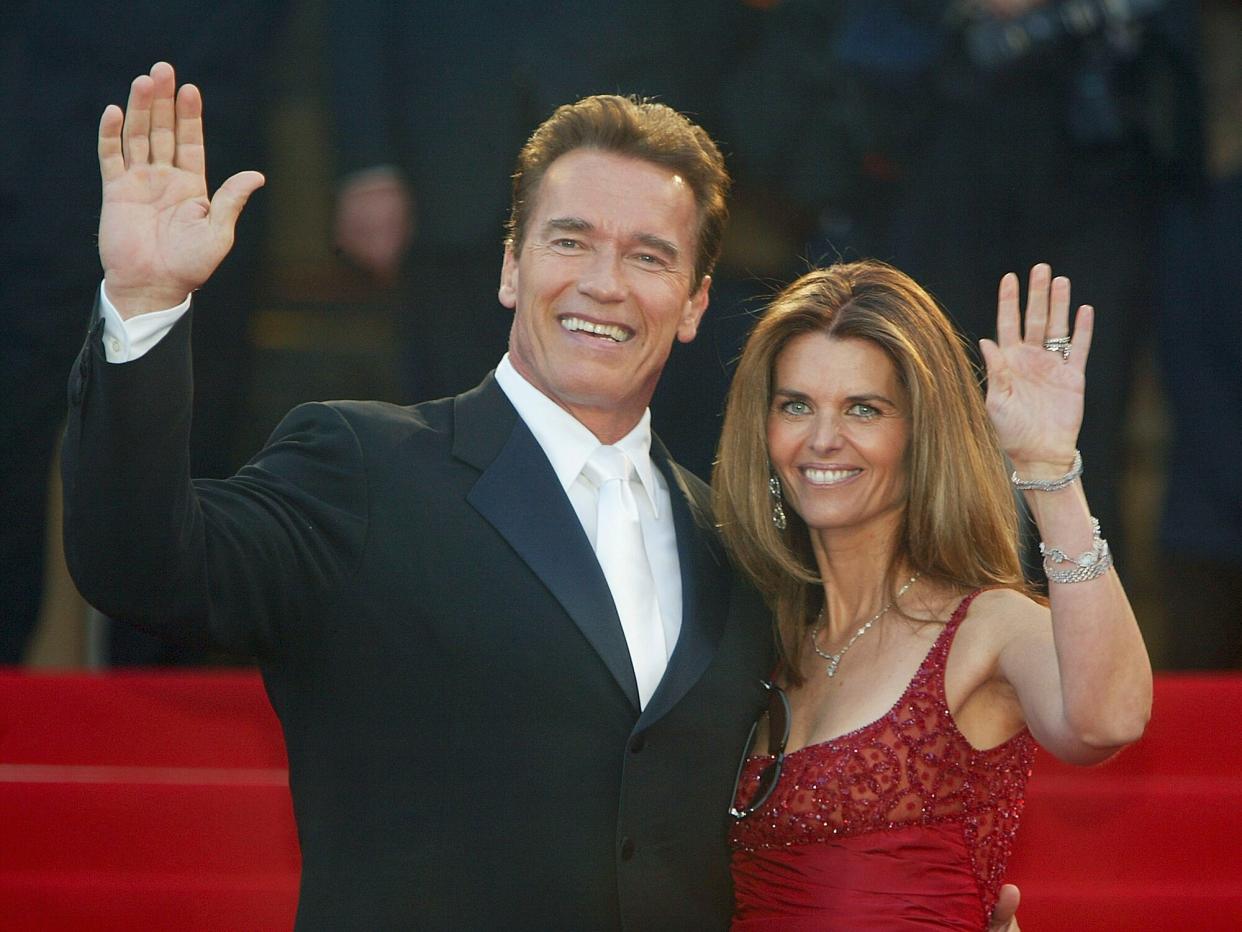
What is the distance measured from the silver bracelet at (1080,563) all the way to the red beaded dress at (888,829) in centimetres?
34

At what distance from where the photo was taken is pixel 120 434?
1.78 metres

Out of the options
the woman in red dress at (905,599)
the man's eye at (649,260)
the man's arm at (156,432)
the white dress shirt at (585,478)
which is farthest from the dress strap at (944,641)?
the man's arm at (156,432)

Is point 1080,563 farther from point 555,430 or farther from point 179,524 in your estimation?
point 179,524

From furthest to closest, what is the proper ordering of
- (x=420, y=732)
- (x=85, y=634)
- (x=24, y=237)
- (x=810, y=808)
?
(x=85, y=634) → (x=24, y=237) → (x=810, y=808) → (x=420, y=732)

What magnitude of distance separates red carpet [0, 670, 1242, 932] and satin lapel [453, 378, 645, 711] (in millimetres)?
718

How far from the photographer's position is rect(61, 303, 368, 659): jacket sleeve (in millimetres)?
1779

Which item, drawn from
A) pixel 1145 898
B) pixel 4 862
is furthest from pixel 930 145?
pixel 4 862

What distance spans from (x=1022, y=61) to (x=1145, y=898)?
168cm

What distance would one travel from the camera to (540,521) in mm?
2215

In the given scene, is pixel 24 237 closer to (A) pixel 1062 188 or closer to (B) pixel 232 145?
(B) pixel 232 145

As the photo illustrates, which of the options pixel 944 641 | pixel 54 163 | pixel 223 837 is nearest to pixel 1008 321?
pixel 944 641

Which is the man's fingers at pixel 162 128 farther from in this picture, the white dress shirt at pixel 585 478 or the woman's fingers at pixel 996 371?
the woman's fingers at pixel 996 371

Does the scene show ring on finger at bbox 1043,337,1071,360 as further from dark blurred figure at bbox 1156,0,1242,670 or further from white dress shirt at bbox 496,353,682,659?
dark blurred figure at bbox 1156,0,1242,670

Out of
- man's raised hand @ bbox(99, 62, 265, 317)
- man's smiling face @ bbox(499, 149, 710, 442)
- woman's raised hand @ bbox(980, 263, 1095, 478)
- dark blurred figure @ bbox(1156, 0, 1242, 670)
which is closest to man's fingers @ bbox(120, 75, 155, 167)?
man's raised hand @ bbox(99, 62, 265, 317)
